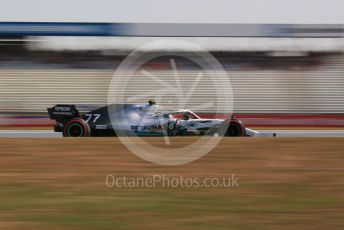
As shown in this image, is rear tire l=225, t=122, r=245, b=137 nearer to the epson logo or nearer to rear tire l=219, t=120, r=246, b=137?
rear tire l=219, t=120, r=246, b=137

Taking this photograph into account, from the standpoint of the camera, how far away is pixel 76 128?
39.8ft

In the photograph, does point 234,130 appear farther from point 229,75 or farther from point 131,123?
point 229,75

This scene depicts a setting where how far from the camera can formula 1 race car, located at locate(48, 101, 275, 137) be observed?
12156mm

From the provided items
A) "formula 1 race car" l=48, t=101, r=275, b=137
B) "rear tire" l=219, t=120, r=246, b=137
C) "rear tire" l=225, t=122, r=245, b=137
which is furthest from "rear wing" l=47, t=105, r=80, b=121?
"rear tire" l=225, t=122, r=245, b=137

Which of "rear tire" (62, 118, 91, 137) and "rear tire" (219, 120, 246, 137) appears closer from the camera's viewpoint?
"rear tire" (62, 118, 91, 137)

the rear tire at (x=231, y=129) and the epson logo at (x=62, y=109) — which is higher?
the epson logo at (x=62, y=109)

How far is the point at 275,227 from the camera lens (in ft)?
15.0

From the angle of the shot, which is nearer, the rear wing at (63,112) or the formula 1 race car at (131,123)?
the formula 1 race car at (131,123)

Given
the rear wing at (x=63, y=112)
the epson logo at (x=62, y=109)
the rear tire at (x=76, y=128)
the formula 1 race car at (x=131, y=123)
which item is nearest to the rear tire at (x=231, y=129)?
the formula 1 race car at (x=131, y=123)

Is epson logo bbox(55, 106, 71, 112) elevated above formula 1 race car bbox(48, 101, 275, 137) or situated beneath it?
elevated above

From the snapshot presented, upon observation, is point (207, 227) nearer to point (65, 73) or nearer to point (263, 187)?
point (263, 187)

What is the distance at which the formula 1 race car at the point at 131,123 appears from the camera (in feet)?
39.9

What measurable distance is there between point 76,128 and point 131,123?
1.24 m

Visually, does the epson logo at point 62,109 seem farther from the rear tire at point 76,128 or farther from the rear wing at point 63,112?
the rear tire at point 76,128
